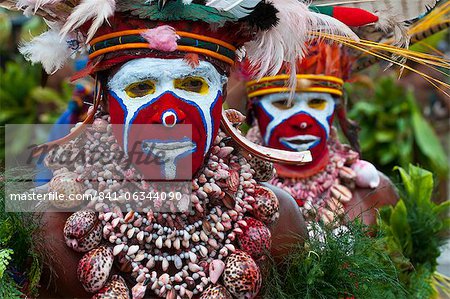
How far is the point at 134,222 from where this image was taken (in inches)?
96.3

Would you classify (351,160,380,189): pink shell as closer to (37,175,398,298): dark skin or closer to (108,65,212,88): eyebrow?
(37,175,398,298): dark skin

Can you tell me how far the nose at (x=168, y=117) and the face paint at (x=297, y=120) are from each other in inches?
48.0

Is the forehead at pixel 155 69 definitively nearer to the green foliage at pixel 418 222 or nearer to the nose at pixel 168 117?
the nose at pixel 168 117

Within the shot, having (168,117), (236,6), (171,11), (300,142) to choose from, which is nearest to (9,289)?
(168,117)

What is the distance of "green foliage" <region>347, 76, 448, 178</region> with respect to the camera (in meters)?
6.98

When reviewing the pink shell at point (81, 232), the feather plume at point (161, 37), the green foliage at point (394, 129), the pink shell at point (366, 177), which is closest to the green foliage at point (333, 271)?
the pink shell at point (81, 232)

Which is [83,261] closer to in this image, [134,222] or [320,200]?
[134,222]

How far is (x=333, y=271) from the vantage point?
250cm

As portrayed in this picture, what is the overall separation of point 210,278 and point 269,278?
0.72 feet

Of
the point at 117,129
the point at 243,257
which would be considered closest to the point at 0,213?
the point at 117,129

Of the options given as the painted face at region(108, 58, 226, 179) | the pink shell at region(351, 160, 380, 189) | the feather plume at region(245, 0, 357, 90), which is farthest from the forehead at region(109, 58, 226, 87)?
the pink shell at region(351, 160, 380, 189)

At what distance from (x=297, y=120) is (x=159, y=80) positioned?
1.25 meters

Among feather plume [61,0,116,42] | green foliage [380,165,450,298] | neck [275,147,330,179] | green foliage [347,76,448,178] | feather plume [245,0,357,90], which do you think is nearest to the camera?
feather plume [61,0,116,42]

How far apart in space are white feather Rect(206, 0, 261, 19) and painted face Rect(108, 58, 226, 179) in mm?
189
